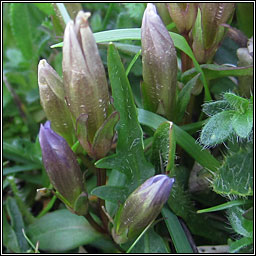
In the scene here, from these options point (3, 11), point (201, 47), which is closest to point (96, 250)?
point (201, 47)

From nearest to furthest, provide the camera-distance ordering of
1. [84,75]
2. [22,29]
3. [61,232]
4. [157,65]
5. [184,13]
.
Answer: [84,75], [157,65], [184,13], [61,232], [22,29]

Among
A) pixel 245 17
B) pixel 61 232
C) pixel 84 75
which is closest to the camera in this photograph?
pixel 84 75

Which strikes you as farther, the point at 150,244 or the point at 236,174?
the point at 150,244

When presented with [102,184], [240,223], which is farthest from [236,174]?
[102,184]

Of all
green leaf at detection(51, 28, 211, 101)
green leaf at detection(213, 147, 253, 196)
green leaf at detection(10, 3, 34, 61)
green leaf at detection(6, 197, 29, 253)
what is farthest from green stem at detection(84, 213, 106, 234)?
green leaf at detection(10, 3, 34, 61)

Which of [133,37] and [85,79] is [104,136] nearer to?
[85,79]

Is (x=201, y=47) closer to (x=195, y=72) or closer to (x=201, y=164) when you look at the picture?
(x=195, y=72)

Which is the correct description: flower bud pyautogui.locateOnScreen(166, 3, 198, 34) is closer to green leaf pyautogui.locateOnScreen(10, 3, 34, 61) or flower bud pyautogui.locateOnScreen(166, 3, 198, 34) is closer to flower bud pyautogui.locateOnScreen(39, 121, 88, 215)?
flower bud pyautogui.locateOnScreen(39, 121, 88, 215)
